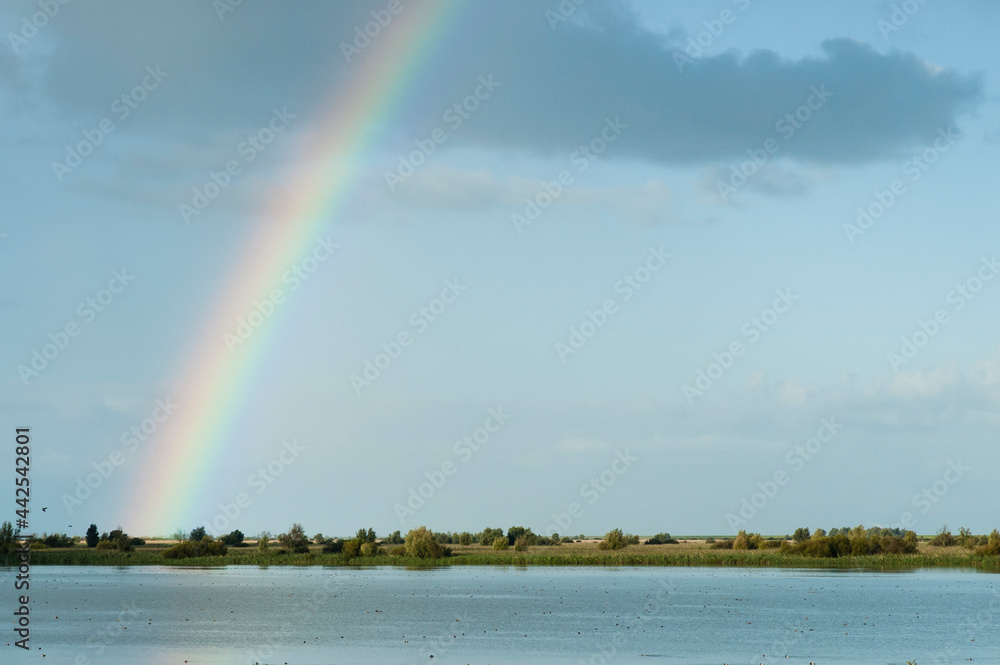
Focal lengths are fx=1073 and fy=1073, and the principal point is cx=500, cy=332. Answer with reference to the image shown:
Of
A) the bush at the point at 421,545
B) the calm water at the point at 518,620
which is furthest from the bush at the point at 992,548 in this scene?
the bush at the point at 421,545

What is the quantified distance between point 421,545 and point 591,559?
17.6 meters

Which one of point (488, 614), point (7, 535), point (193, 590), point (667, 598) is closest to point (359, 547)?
point (7, 535)

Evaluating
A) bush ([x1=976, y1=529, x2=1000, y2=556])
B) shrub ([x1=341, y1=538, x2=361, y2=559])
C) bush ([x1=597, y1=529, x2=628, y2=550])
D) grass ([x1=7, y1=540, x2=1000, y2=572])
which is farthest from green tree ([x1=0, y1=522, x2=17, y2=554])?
bush ([x1=976, y1=529, x2=1000, y2=556])

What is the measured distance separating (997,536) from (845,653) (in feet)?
247

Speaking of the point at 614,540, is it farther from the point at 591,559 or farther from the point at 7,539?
the point at 7,539

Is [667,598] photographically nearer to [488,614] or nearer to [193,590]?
[488,614]

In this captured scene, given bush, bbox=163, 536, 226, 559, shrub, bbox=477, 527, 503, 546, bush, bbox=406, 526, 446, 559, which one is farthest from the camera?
shrub, bbox=477, 527, 503, 546

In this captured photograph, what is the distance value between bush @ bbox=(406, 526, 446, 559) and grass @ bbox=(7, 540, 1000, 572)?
61 cm

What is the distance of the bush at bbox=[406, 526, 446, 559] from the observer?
111 m

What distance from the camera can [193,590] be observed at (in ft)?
227

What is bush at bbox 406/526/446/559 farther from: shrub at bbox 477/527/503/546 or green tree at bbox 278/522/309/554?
shrub at bbox 477/527/503/546

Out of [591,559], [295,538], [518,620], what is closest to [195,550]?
[295,538]

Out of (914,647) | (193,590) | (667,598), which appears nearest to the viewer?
(914,647)

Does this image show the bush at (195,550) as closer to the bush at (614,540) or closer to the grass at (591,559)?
the grass at (591,559)
